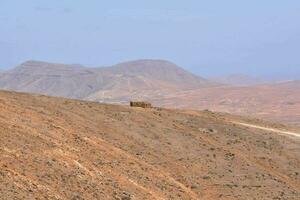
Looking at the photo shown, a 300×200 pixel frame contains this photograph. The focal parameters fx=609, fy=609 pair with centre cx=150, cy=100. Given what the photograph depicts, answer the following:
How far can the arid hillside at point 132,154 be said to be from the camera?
18.4 metres

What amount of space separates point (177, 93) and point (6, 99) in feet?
467

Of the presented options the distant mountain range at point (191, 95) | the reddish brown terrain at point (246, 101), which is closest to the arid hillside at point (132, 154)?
the distant mountain range at point (191, 95)

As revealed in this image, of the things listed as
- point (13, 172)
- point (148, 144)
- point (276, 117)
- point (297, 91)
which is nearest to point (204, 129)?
point (148, 144)

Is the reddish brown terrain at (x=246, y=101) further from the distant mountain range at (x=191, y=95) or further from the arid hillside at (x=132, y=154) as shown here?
the arid hillside at (x=132, y=154)

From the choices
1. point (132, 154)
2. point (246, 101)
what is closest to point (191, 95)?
point (246, 101)

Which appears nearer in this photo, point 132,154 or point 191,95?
point 132,154

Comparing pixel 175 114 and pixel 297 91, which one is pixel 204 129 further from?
pixel 297 91

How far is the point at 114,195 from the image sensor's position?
18.8 meters

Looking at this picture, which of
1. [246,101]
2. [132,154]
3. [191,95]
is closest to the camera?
[132,154]

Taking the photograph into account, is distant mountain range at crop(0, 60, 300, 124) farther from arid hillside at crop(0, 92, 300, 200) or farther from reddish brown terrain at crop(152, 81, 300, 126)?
arid hillside at crop(0, 92, 300, 200)

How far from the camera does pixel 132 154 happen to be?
24.0 metres

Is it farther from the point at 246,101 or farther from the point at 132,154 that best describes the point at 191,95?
the point at 132,154

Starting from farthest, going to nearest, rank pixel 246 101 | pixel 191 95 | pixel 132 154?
pixel 191 95 < pixel 246 101 < pixel 132 154

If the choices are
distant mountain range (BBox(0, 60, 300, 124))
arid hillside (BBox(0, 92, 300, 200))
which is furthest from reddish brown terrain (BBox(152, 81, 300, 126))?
arid hillside (BBox(0, 92, 300, 200))
